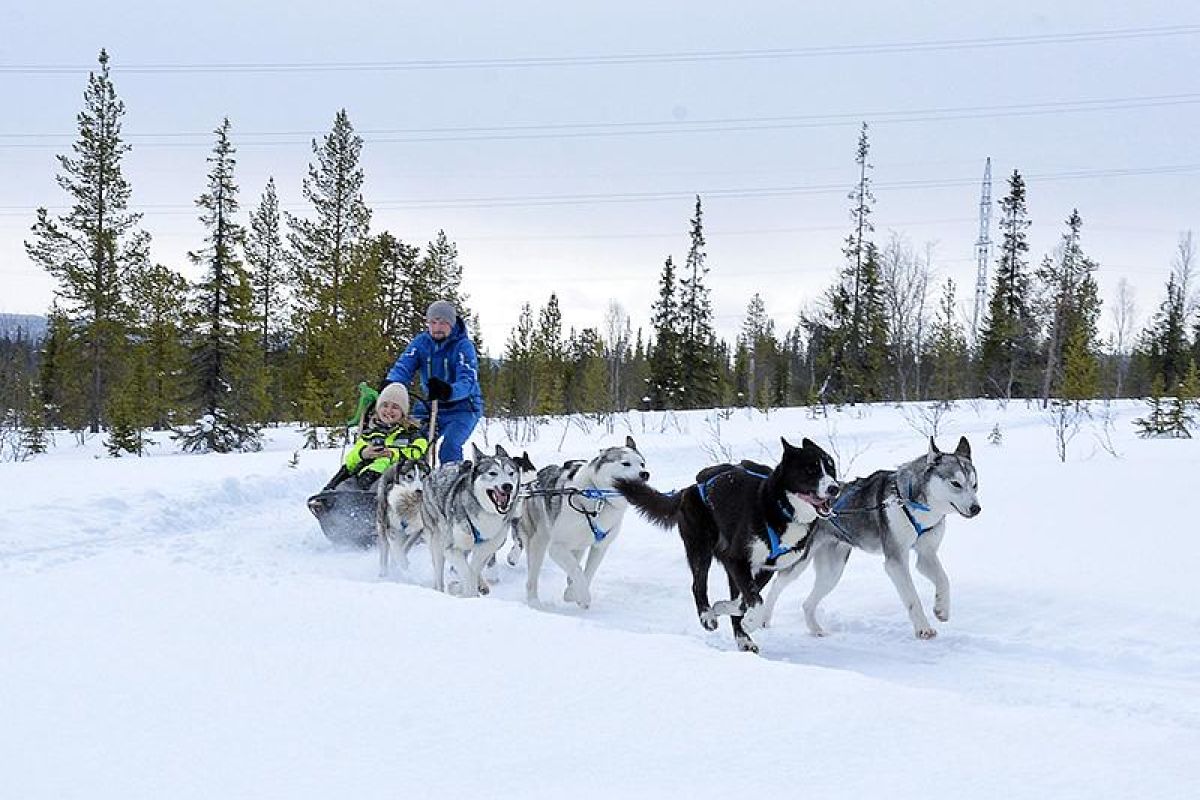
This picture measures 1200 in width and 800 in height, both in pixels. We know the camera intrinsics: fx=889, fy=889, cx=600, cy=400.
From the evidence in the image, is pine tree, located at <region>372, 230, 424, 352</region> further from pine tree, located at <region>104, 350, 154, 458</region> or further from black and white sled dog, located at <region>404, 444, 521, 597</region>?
black and white sled dog, located at <region>404, 444, 521, 597</region>

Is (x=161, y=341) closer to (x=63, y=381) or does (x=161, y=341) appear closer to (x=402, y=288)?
(x=63, y=381)

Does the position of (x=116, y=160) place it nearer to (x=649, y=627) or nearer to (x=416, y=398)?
(x=416, y=398)

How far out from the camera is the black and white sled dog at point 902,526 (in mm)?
5039

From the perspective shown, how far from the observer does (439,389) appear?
7438 mm

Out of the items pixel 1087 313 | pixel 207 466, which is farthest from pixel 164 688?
pixel 1087 313

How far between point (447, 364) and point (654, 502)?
8.72 ft

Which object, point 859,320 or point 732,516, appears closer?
point 732,516

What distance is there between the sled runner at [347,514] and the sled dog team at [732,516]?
687 mm

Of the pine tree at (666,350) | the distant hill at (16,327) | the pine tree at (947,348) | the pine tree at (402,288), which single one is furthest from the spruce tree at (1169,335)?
the distant hill at (16,327)

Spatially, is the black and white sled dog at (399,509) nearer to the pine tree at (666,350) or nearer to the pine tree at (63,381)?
the pine tree at (63,381)

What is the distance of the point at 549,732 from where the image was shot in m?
2.47

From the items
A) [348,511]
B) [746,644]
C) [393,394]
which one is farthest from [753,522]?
[348,511]

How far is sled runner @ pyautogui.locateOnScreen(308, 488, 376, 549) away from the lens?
23.7 ft

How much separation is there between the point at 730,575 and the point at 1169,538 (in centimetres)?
316
